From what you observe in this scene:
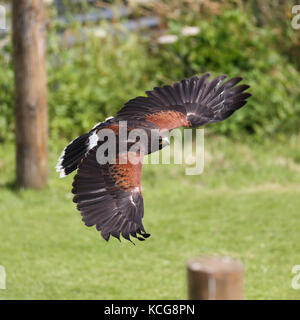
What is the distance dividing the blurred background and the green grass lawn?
0.6 inches

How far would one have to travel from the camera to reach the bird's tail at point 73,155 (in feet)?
12.7

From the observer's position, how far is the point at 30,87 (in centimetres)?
686

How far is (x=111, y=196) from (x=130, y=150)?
0.99 feet

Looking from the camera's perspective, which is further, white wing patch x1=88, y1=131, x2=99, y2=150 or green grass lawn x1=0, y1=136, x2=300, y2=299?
green grass lawn x1=0, y1=136, x2=300, y2=299

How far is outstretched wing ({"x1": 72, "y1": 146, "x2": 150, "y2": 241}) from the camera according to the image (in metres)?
3.27

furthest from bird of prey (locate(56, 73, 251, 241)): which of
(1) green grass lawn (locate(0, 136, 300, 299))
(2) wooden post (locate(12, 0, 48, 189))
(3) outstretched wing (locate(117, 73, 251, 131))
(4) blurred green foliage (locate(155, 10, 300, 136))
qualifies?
(4) blurred green foliage (locate(155, 10, 300, 136))

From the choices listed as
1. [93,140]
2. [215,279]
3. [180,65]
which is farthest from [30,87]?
[215,279]

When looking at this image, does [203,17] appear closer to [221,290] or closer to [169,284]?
[169,284]

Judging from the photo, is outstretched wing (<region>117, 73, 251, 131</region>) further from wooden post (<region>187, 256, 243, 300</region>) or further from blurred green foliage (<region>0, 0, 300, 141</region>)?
blurred green foliage (<region>0, 0, 300, 141</region>)

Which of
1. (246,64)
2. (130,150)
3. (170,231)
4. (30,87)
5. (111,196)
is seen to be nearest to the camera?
(111,196)

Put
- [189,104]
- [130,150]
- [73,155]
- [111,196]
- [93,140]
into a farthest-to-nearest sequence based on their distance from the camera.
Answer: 1. [189,104]
2. [73,155]
3. [93,140]
4. [130,150]
5. [111,196]

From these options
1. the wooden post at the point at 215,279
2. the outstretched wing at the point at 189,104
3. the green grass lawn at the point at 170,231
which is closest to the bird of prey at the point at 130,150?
the outstretched wing at the point at 189,104

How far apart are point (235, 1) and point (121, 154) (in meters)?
6.50

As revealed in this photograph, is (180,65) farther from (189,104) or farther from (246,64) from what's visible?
(189,104)
